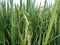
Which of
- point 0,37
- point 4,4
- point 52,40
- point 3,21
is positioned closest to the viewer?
point 0,37

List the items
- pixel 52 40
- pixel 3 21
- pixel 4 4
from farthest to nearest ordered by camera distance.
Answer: pixel 4 4, pixel 3 21, pixel 52 40

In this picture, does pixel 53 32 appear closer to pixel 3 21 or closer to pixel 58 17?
pixel 58 17

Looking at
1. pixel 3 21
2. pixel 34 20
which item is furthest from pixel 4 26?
pixel 34 20

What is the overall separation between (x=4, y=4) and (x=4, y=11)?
0.05 metres

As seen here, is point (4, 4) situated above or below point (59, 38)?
above

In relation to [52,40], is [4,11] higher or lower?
higher

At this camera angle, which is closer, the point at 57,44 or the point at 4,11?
the point at 57,44

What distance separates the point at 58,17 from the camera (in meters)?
0.66

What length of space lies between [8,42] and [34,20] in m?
0.19

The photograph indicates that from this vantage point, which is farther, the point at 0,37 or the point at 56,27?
the point at 56,27

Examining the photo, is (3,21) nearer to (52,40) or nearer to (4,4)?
(4,4)

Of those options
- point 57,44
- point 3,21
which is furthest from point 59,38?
point 3,21

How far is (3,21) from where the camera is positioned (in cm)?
73

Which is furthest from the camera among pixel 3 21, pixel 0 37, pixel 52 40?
pixel 3 21
